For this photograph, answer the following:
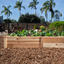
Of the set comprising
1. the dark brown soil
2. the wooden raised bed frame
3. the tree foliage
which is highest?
the tree foliage

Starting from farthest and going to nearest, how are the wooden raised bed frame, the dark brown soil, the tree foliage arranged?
1. the tree foliage
2. the wooden raised bed frame
3. the dark brown soil

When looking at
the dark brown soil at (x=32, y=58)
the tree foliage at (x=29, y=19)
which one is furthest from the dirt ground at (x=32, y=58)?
the tree foliage at (x=29, y=19)

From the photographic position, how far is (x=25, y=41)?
3484 millimetres

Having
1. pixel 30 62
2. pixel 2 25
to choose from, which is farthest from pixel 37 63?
pixel 2 25

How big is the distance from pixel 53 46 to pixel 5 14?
29.1 meters

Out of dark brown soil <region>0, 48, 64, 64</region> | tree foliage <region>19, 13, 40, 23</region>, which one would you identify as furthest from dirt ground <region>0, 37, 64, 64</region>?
tree foliage <region>19, 13, 40, 23</region>

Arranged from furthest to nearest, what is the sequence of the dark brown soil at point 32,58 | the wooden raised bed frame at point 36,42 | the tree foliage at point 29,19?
the tree foliage at point 29,19 < the wooden raised bed frame at point 36,42 < the dark brown soil at point 32,58

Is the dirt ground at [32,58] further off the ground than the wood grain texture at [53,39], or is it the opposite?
the wood grain texture at [53,39]

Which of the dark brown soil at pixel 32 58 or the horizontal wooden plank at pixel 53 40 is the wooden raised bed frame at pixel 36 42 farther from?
the dark brown soil at pixel 32 58

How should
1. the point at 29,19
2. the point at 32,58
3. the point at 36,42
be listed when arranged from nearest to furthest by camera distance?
the point at 32,58, the point at 36,42, the point at 29,19

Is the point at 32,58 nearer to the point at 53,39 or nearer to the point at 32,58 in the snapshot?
the point at 32,58

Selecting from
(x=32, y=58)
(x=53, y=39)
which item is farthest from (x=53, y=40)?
(x=32, y=58)

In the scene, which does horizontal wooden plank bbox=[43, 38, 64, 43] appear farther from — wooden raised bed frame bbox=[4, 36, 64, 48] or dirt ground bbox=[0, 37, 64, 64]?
dirt ground bbox=[0, 37, 64, 64]

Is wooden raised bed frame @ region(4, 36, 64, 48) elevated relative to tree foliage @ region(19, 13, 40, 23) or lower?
lower
